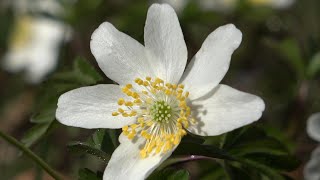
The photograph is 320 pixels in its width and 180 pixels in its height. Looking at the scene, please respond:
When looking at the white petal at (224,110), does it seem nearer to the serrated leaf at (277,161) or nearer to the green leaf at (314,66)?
the serrated leaf at (277,161)

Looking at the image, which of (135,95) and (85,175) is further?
(135,95)

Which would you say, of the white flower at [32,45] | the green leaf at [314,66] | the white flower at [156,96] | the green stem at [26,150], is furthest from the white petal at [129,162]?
the white flower at [32,45]

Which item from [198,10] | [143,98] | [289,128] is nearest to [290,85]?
[289,128]

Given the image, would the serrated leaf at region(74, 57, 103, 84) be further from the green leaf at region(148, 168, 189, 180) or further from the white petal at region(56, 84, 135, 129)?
the green leaf at region(148, 168, 189, 180)

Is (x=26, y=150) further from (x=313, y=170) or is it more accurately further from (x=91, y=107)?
(x=313, y=170)

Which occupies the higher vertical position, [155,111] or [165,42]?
[165,42]

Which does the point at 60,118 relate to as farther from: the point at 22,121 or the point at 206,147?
the point at 22,121

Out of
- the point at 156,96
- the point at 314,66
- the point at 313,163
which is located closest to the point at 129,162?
the point at 156,96
